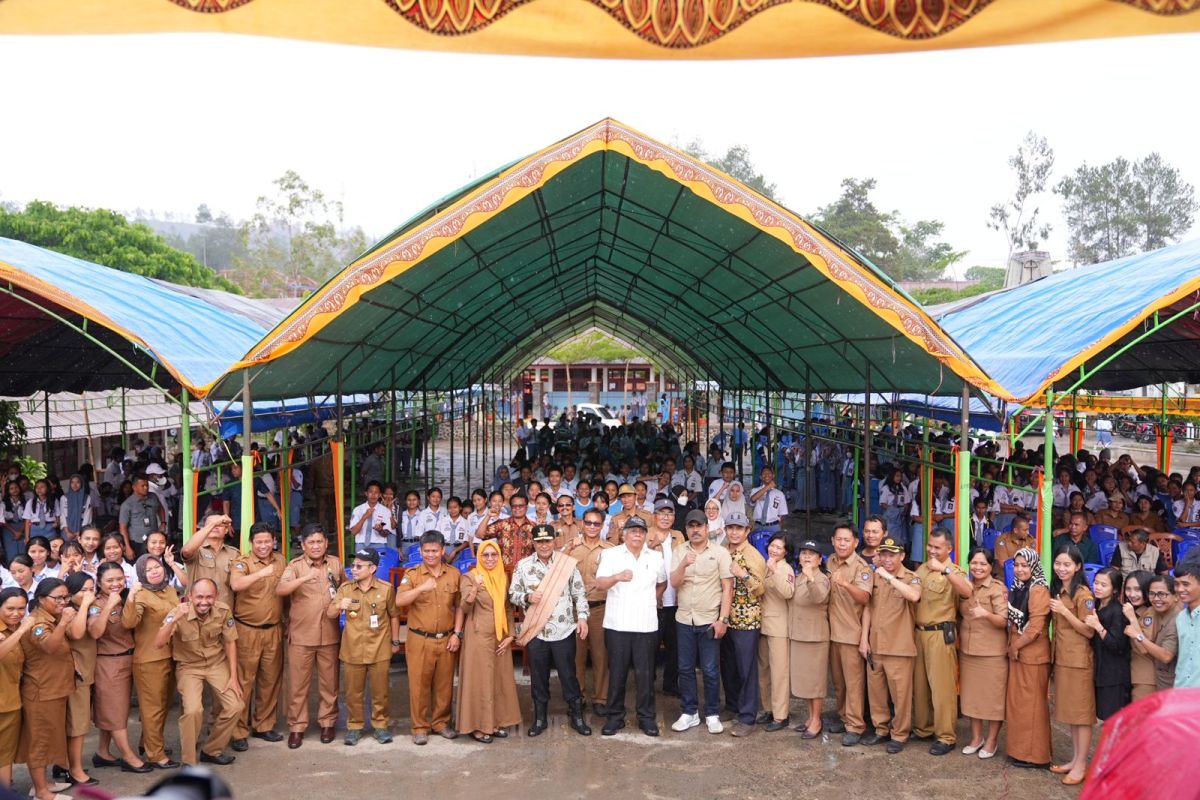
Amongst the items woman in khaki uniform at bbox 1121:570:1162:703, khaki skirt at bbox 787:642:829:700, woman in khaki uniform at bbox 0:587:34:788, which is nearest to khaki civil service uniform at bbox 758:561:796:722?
khaki skirt at bbox 787:642:829:700

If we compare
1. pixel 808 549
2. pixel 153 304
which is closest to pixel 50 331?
pixel 153 304

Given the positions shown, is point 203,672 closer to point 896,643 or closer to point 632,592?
point 632,592

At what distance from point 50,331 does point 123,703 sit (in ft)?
22.5

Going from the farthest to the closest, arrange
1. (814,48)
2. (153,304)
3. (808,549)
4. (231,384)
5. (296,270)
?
(296,270)
(153,304)
(231,384)
(808,549)
(814,48)

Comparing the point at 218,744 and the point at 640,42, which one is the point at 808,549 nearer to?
the point at 218,744

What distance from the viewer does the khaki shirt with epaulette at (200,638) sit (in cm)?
563

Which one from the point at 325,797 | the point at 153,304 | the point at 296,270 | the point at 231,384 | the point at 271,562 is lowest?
the point at 325,797

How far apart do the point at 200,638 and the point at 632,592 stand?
284cm

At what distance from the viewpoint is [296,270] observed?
50.4 m

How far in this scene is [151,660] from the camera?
5.59 m

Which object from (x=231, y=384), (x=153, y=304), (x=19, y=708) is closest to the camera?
(x=19, y=708)

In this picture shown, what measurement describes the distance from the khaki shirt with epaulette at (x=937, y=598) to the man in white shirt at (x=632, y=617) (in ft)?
5.90

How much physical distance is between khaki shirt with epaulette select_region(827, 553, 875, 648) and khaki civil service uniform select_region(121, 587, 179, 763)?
14.4 ft

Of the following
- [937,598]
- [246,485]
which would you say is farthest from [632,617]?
[246,485]
